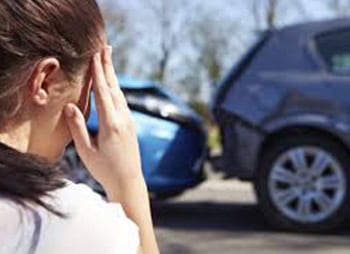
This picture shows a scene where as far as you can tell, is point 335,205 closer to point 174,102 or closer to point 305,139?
point 305,139

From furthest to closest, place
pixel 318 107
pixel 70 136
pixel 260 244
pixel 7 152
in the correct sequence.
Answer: pixel 318 107 → pixel 260 244 → pixel 70 136 → pixel 7 152

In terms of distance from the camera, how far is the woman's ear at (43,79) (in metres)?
1.28

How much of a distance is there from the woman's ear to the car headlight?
232 inches

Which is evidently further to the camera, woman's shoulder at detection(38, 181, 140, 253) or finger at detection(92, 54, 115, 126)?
finger at detection(92, 54, 115, 126)

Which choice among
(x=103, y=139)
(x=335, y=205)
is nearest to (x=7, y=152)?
(x=103, y=139)

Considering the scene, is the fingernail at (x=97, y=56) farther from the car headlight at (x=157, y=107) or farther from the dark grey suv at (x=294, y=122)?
the car headlight at (x=157, y=107)

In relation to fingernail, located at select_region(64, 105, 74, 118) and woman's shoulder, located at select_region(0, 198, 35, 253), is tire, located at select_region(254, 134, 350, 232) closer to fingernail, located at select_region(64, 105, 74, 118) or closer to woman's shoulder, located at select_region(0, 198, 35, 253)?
fingernail, located at select_region(64, 105, 74, 118)

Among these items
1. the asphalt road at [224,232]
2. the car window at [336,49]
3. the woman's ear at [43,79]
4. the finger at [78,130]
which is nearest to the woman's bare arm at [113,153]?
the finger at [78,130]

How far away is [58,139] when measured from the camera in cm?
136

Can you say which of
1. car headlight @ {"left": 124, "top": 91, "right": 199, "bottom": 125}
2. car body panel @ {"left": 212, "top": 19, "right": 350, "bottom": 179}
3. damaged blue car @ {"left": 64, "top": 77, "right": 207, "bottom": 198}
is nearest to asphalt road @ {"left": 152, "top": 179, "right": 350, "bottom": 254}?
damaged blue car @ {"left": 64, "top": 77, "right": 207, "bottom": 198}

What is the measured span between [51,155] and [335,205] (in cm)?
559

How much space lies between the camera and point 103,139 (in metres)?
1.42

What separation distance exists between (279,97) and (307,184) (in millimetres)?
661

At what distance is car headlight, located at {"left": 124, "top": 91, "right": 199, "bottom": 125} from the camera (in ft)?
23.8
